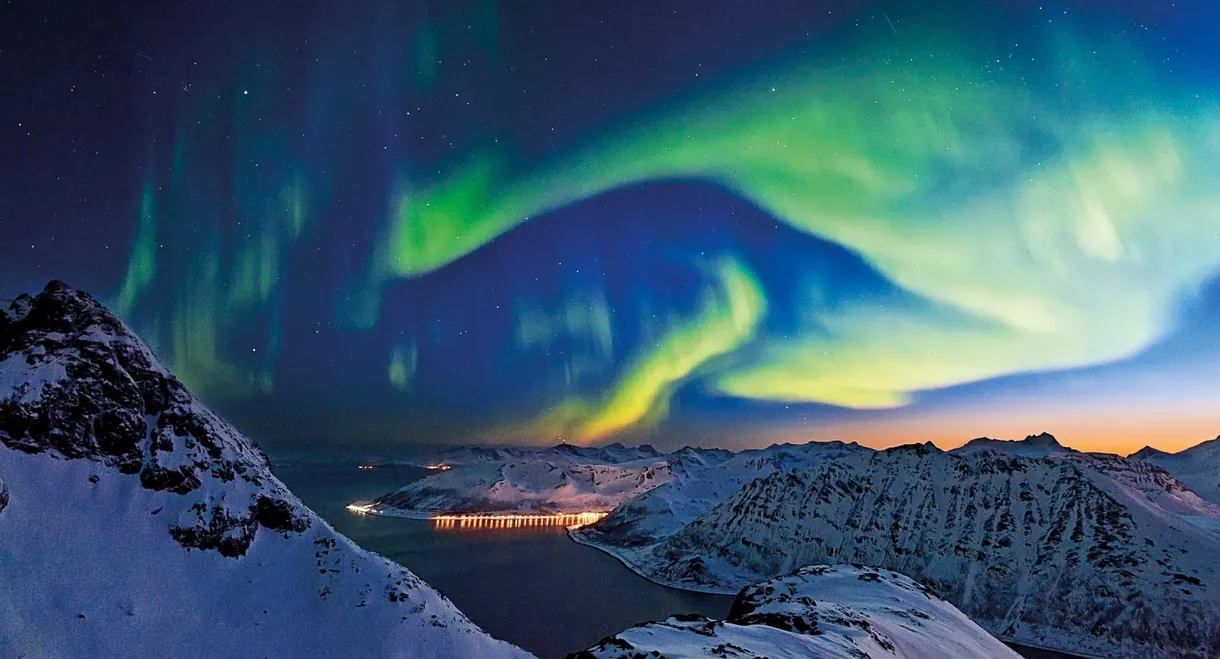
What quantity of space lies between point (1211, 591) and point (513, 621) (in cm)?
16124

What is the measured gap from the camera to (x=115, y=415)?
97.2 m

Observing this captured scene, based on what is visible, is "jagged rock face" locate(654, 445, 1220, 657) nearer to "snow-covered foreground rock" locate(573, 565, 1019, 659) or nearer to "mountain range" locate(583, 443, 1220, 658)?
"mountain range" locate(583, 443, 1220, 658)

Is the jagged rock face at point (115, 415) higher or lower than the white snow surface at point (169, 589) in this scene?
higher

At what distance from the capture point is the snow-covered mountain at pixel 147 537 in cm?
7688

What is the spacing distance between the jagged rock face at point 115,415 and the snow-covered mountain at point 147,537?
9.0 inches

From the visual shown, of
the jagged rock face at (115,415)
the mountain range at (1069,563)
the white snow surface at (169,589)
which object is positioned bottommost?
the mountain range at (1069,563)

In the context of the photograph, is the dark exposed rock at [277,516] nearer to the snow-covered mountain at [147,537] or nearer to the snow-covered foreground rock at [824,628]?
the snow-covered mountain at [147,537]

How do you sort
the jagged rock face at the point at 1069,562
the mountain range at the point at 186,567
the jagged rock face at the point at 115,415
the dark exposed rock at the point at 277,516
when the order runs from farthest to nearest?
the jagged rock face at the point at 1069,562 → the dark exposed rock at the point at 277,516 → the jagged rock face at the point at 115,415 → the mountain range at the point at 186,567

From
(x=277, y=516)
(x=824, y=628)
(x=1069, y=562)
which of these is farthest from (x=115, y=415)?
(x=1069, y=562)

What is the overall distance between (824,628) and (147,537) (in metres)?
91.9

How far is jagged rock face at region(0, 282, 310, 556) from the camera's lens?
300 feet

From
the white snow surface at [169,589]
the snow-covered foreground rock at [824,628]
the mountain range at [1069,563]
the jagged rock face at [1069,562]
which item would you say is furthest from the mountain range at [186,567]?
the mountain range at [1069,563]

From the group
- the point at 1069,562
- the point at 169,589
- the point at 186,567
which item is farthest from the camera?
the point at 1069,562

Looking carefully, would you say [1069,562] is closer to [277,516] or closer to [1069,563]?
[1069,563]
